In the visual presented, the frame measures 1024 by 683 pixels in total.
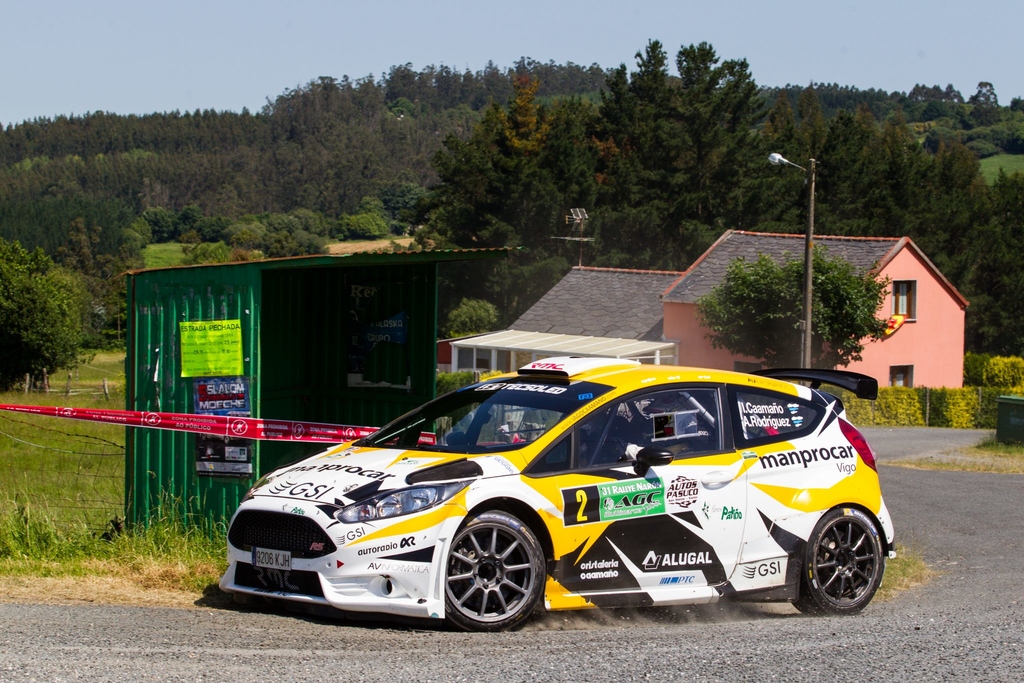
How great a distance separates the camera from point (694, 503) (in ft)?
24.0

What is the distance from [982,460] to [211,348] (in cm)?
1862

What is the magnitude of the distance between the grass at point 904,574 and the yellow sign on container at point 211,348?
533cm

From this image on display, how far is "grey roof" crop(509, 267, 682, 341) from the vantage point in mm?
48156

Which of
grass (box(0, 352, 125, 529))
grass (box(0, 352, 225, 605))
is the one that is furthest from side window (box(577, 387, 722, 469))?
grass (box(0, 352, 125, 529))

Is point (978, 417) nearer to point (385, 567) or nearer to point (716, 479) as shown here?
point (716, 479)

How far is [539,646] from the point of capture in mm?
6004

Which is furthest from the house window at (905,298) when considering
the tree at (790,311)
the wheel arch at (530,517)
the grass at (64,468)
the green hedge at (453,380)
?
the wheel arch at (530,517)

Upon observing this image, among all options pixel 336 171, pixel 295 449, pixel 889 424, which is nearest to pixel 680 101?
pixel 889 424

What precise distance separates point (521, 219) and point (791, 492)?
59.8 metres

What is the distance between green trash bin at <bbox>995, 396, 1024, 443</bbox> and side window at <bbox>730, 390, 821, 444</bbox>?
19998 millimetres

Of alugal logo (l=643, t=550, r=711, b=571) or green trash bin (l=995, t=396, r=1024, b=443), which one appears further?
green trash bin (l=995, t=396, r=1024, b=443)

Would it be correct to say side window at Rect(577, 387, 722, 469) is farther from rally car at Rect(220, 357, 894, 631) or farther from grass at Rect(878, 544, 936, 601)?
grass at Rect(878, 544, 936, 601)

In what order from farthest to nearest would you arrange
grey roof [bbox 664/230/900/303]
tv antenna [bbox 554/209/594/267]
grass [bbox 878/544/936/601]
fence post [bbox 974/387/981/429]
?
tv antenna [bbox 554/209/594/267] < grey roof [bbox 664/230/900/303] < fence post [bbox 974/387/981/429] < grass [bbox 878/544/936/601]

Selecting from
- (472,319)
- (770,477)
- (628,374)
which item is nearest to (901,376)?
(472,319)
